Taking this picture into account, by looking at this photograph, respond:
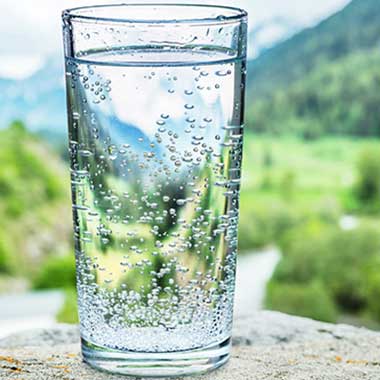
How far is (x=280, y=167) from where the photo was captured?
3.50 metres

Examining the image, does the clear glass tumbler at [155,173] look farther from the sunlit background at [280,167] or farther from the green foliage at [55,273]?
the green foliage at [55,273]

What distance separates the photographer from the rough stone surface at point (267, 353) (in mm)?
950

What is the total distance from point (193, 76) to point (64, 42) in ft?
0.53

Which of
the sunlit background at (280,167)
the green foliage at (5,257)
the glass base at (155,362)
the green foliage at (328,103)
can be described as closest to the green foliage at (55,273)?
the sunlit background at (280,167)

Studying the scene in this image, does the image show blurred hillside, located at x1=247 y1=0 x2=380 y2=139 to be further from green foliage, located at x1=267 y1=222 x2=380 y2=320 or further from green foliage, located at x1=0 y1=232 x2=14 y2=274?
green foliage, located at x1=0 y1=232 x2=14 y2=274

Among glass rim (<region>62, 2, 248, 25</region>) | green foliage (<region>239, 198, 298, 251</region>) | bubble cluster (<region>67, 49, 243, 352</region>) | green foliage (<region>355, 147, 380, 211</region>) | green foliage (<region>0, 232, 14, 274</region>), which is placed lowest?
green foliage (<region>0, 232, 14, 274</region>)

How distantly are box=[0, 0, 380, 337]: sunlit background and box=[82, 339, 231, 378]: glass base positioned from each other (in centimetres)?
239

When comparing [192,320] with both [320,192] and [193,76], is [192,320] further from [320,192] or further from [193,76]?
[320,192]

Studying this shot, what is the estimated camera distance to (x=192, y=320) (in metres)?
0.92

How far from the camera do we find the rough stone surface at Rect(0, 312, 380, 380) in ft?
3.12

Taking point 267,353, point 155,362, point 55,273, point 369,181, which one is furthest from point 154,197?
point 55,273

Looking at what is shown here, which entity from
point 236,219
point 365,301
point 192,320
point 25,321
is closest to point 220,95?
point 236,219

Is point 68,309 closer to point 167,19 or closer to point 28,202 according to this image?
point 28,202

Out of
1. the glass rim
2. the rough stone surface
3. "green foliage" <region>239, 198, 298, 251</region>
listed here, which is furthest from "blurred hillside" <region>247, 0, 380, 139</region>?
the glass rim
